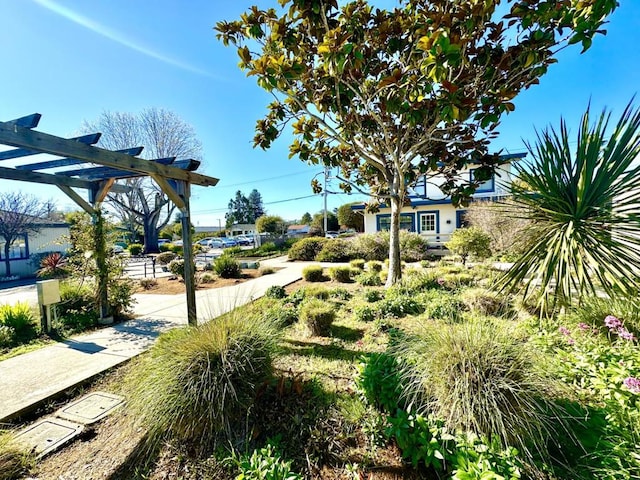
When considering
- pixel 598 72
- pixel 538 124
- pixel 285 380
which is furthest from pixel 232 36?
pixel 598 72

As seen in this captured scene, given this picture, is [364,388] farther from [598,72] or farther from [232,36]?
[598,72]

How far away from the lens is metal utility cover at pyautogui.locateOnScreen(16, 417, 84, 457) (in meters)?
2.21

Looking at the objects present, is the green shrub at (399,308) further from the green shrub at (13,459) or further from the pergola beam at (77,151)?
the green shrub at (13,459)

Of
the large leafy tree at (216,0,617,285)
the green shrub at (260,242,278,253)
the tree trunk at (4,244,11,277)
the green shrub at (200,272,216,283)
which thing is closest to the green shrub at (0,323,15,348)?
the green shrub at (200,272,216,283)

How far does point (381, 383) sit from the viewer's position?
2234 millimetres

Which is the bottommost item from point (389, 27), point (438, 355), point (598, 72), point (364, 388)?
point (364, 388)

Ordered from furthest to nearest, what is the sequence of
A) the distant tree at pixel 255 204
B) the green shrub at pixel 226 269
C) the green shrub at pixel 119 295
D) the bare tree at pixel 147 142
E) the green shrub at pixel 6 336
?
the distant tree at pixel 255 204, the bare tree at pixel 147 142, the green shrub at pixel 226 269, the green shrub at pixel 119 295, the green shrub at pixel 6 336

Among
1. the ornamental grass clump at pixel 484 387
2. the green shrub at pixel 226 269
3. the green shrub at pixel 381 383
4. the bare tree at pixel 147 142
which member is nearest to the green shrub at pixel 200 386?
the green shrub at pixel 381 383

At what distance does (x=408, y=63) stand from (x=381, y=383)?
4.68m

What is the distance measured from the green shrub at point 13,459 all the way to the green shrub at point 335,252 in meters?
12.2

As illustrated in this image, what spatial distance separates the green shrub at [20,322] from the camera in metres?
4.59

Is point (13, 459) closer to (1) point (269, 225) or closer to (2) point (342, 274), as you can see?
(2) point (342, 274)

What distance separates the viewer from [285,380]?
2688mm

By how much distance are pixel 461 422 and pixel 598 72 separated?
24.0 feet
